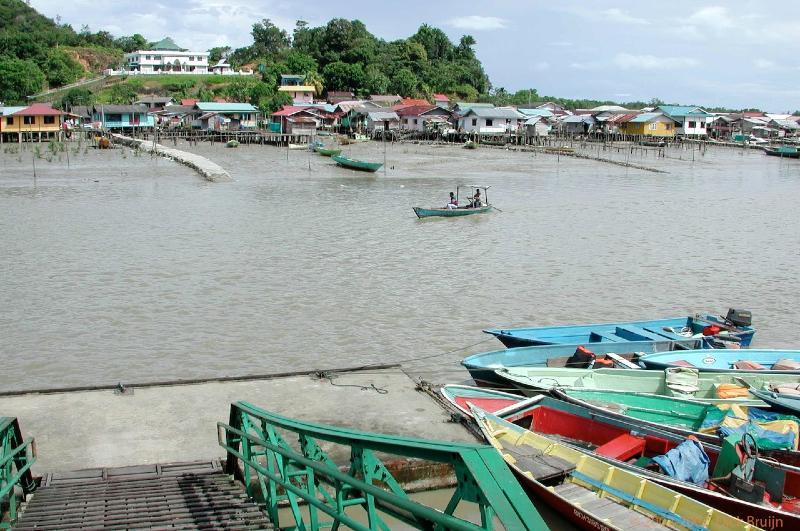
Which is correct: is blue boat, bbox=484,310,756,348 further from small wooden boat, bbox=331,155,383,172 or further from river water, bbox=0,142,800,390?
small wooden boat, bbox=331,155,383,172

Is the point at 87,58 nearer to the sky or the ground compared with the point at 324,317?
nearer to the sky

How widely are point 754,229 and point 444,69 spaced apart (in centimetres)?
6842

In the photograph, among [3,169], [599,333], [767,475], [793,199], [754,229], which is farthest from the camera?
[3,169]

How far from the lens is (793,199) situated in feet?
108

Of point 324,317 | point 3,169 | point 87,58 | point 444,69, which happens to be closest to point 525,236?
point 324,317

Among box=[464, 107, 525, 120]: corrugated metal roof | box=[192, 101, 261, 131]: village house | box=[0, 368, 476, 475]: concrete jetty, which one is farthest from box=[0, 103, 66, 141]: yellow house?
box=[0, 368, 476, 475]: concrete jetty

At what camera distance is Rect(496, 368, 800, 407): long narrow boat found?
8609 mm

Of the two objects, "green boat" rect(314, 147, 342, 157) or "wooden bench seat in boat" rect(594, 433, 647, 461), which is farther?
"green boat" rect(314, 147, 342, 157)

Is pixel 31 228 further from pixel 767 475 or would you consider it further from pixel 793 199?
pixel 793 199

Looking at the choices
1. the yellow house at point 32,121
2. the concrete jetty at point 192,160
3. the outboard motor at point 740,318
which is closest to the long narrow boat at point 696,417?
the outboard motor at point 740,318

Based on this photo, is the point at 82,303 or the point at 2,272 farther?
the point at 2,272

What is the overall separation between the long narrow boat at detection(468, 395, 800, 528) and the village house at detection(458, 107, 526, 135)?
58.2 m

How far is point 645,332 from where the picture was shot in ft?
35.2

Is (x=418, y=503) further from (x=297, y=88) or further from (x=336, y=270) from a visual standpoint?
(x=297, y=88)
